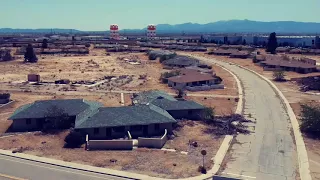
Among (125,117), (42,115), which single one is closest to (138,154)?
(125,117)

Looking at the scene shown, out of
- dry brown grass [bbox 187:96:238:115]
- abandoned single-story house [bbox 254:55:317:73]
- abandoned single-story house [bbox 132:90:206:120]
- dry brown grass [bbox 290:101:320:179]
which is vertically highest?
abandoned single-story house [bbox 254:55:317:73]

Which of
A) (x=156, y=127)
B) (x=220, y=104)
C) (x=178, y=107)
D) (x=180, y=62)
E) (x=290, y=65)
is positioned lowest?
(x=220, y=104)

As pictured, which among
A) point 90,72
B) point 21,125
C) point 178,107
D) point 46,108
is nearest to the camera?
point 21,125

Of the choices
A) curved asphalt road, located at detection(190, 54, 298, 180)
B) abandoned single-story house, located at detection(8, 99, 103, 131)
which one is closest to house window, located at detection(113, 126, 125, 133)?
abandoned single-story house, located at detection(8, 99, 103, 131)

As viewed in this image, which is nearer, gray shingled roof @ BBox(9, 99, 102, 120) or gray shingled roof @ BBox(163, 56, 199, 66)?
gray shingled roof @ BBox(9, 99, 102, 120)

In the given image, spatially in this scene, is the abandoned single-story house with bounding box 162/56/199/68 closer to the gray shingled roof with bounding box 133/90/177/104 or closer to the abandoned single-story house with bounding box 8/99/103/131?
the gray shingled roof with bounding box 133/90/177/104

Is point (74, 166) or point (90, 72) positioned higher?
point (90, 72)

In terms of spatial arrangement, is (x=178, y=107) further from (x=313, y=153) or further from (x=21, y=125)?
(x=21, y=125)
